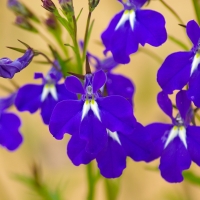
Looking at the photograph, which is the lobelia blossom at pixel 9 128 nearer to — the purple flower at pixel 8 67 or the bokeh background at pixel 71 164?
the purple flower at pixel 8 67

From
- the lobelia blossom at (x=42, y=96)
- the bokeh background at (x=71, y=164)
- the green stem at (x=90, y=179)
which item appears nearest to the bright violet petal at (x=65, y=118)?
the lobelia blossom at (x=42, y=96)

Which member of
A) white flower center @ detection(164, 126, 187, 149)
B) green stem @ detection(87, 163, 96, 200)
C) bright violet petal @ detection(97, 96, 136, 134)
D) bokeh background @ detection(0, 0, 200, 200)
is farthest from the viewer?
bokeh background @ detection(0, 0, 200, 200)

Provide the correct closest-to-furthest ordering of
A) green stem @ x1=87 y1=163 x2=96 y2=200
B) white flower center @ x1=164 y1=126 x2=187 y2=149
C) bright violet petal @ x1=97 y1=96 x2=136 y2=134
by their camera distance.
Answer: bright violet petal @ x1=97 y1=96 x2=136 y2=134 → white flower center @ x1=164 y1=126 x2=187 y2=149 → green stem @ x1=87 y1=163 x2=96 y2=200

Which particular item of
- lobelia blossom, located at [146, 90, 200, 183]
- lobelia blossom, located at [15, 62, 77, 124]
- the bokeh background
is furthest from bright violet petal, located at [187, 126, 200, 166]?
the bokeh background

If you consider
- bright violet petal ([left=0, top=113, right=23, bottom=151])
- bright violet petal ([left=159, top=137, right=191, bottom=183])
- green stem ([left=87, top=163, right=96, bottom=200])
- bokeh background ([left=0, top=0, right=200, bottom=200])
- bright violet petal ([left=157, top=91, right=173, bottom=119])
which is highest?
bright violet petal ([left=157, top=91, right=173, bottom=119])

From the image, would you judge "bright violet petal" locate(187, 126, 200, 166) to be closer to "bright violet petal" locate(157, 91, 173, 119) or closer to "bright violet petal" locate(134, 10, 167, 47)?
"bright violet petal" locate(157, 91, 173, 119)

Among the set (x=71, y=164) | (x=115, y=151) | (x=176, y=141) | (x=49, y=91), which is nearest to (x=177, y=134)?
(x=176, y=141)

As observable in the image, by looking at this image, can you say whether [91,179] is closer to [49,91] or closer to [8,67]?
[49,91]
